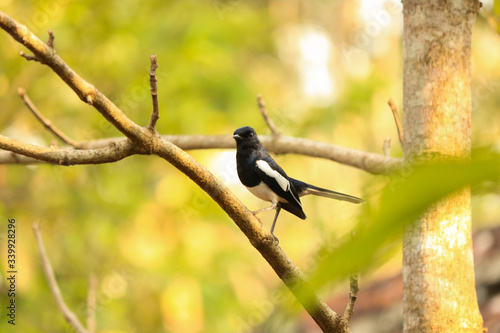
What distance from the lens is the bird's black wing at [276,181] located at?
3725 mm

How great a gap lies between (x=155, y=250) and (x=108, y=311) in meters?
0.90

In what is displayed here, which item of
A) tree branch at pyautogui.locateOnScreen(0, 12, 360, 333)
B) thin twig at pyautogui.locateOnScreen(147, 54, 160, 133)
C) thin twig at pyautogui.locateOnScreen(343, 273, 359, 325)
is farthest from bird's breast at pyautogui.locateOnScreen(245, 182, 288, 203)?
thin twig at pyautogui.locateOnScreen(147, 54, 160, 133)

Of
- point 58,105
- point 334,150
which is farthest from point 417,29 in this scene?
point 58,105

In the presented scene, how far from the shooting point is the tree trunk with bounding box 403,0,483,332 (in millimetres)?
2219

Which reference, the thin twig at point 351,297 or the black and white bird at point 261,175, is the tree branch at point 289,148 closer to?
the black and white bird at point 261,175

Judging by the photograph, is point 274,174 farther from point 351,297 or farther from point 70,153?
point 70,153

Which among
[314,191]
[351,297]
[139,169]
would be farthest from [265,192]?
[139,169]

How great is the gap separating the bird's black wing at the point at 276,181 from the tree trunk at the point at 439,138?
133 centimetres

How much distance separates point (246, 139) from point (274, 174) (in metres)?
0.31

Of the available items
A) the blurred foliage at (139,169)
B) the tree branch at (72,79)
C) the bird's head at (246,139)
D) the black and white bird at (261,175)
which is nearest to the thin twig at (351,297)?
the tree branch at (72,79)

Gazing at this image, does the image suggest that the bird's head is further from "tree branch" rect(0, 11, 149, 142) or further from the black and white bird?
"tree branch" rect(0, 11, 149, 142)

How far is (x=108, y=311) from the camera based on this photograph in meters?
6.12

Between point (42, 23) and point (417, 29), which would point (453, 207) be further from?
point (42, 23)

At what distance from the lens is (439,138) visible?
2412 mm
